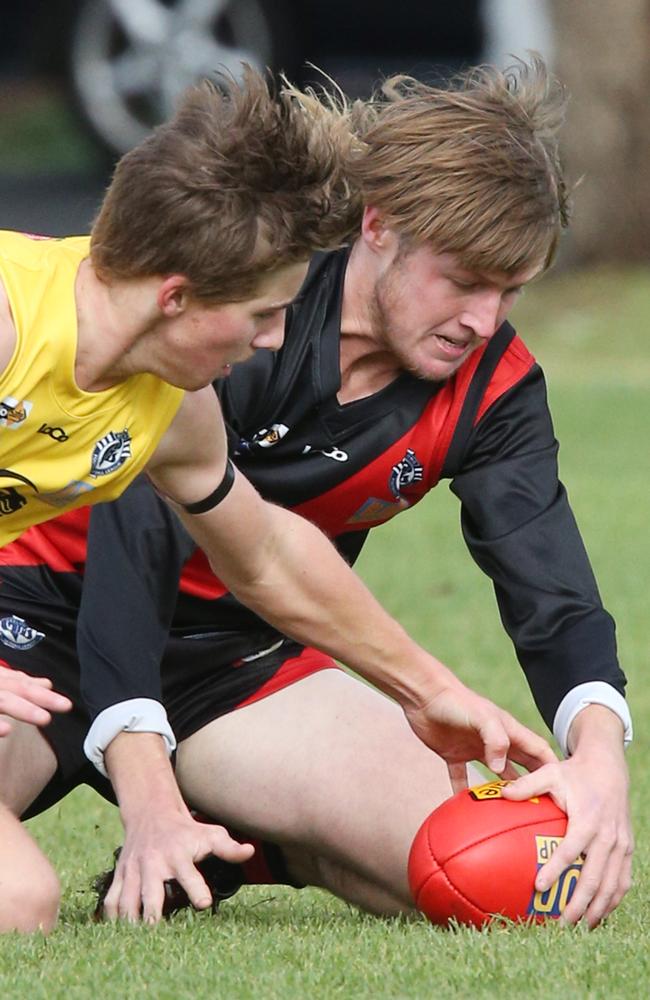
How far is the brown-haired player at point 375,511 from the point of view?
3930mm

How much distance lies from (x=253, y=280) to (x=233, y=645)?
3.95ft

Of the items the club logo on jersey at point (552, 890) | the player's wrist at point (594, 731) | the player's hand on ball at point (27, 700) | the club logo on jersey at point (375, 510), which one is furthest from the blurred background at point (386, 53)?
the player's hand on ball at point (27, 700)

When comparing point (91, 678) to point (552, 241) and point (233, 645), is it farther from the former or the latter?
point (552, 241)

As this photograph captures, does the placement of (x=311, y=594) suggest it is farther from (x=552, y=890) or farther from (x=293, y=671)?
(x=552, y=890)

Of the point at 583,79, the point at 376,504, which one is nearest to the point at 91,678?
the point at 376,504

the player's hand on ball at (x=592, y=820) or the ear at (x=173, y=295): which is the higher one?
the ear at (x=173, y=295)

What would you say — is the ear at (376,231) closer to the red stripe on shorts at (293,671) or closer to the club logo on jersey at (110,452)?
the club logo on jersey at (110,452)

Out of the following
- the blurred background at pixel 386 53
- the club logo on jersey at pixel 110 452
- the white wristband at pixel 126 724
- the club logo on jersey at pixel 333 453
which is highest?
the club logo on jersey at pixel 110 452

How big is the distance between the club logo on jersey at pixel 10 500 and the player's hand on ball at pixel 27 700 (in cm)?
45

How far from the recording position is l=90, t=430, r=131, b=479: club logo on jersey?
141 inches

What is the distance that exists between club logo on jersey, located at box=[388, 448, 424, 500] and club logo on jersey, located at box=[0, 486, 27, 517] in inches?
35.0

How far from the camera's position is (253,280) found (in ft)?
11.0

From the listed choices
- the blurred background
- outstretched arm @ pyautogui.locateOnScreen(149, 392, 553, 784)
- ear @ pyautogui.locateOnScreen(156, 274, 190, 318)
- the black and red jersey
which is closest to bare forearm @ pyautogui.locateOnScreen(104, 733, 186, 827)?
the black and red jersey

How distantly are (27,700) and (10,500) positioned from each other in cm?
54
